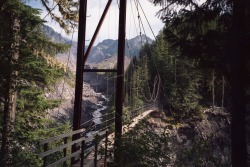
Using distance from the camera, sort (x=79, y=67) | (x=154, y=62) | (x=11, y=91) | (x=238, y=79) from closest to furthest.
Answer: (x=238, y=79)
(x=79, y=67)
(x=11, y=91)
(x=154, y=62)

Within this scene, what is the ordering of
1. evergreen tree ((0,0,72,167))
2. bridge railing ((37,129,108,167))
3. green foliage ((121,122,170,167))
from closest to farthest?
bridge railing ((37,129,108,167)) → green foliage ((121,122,170,167)) → evergreen tree ((0,0,72,167))

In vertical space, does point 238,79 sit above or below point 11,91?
above

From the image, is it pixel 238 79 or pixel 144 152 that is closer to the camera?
pixel 144 152

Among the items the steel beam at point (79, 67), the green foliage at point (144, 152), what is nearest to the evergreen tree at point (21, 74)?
the steel beam at point (79, 67)

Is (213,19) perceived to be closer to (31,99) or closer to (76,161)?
(76,161)

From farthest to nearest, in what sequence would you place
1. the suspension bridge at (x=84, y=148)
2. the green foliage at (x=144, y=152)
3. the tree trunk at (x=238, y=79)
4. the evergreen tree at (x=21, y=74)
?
the evergreen tree at (x=21, y=74), the tree trunk at (x=238, y=79), the green foliage at (x=144, y=152), the suspension bridge at (x=84, y=148)

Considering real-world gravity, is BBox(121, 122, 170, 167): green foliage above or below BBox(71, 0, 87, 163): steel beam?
below

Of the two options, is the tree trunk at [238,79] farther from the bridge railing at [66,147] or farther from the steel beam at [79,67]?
the steel beam at [79,67]

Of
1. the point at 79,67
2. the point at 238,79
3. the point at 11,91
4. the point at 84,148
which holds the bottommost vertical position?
the point at 84,148

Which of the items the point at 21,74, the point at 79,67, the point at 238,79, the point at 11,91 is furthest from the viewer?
the point at 21,74

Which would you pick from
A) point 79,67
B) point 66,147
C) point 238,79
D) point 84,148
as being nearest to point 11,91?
point 79,67

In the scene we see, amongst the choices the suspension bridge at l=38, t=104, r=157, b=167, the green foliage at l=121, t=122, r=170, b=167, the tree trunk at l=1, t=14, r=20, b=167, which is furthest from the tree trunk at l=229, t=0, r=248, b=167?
the tree trunk at l=1, t=14, r=20, b=167

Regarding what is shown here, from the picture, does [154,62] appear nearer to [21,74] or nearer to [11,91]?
[21,74]

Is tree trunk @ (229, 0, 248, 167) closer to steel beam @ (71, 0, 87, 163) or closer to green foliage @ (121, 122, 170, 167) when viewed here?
green foliage @ (121, 122, 170, 167)
